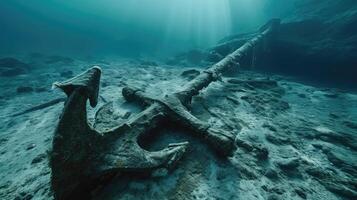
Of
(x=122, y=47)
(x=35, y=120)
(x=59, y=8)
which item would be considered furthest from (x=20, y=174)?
(x=59, y=8)

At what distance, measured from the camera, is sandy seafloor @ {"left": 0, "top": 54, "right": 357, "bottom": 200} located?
2045mm

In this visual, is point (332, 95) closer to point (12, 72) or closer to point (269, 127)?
point (269, 127)

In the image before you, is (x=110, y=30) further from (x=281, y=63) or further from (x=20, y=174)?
(x=20, y=174)

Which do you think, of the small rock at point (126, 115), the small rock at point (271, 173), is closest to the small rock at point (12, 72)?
the small rock at point (126, 115)

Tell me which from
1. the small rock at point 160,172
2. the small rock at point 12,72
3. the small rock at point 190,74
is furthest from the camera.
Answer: the small rock at point 12,72

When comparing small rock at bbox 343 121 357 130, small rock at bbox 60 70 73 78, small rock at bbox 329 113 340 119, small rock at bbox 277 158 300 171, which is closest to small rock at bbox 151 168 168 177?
small rock at bbox 277 158 300 171

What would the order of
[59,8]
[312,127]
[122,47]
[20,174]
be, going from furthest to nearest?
[59,8], [122,47], [312,127], [20,174]

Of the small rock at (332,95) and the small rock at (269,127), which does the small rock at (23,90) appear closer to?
the small rock at (269,127)

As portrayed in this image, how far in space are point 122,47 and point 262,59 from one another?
508 inches

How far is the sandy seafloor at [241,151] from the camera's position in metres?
2.04

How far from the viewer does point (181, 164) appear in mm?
2312

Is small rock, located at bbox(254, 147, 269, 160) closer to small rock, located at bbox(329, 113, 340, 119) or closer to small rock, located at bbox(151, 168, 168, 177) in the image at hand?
small rock, located at bbox(151, 168, 168, 177)

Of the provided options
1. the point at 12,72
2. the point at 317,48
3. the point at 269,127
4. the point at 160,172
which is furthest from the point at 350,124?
the point at 12,72

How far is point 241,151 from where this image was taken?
2684 mm
